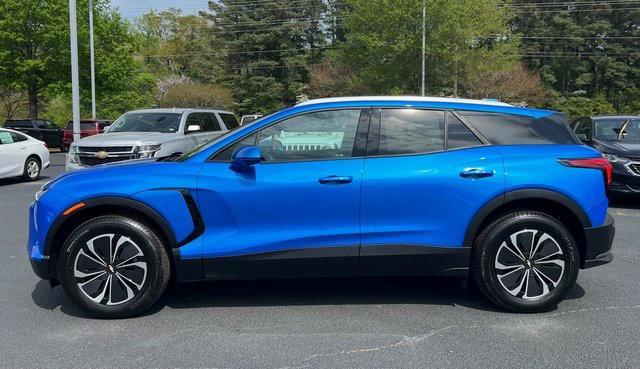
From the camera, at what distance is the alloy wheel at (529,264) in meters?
4.47

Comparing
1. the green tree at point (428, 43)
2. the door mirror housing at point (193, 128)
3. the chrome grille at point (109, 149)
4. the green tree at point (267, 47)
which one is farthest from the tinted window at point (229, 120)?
the green tree at point (267, 47)

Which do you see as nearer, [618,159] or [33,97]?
[618,159]

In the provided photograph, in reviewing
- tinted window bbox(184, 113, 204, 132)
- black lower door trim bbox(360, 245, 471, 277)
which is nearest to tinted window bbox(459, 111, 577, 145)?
Answer: black lower door trim bbox(360, 245, 471, 277)

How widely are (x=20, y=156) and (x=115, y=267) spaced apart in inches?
431

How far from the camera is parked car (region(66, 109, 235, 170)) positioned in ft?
34.4

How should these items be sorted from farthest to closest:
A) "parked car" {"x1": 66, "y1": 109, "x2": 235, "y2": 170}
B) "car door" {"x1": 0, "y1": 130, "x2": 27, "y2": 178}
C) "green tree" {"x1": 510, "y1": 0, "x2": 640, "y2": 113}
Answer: "green tree" {"x1": 510, "y1": 0, "x2": 640, "y2": 113}
"car door" {"x1": 0, "y1": 130, "x2": 27, "y2": 178}
"parked car" {"x1": 66, "y1": 109, "x2": 235, "y2": 170}

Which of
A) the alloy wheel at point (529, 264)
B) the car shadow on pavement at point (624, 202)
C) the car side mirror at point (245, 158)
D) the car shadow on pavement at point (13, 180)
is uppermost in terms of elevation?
the car side mirror at point (245, 158)

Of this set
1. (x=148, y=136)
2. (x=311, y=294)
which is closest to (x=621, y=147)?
(x=311, y=294)

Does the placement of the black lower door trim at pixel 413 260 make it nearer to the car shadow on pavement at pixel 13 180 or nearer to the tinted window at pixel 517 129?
the tinted window at pixel 517 129

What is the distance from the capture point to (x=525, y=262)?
4.50m

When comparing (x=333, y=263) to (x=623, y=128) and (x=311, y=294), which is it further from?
(x=623, y=128)

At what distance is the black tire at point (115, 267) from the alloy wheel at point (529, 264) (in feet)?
8.37

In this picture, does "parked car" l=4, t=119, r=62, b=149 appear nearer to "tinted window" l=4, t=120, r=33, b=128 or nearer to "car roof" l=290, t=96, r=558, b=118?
"tinted window" l=4, t=120, r=33, b=128

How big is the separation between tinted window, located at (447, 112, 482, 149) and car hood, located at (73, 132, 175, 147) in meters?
7.19
